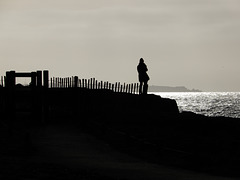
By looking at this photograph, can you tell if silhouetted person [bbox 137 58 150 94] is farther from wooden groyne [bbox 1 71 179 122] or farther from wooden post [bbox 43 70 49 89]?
wooden post [bbox 43 70 49 89]

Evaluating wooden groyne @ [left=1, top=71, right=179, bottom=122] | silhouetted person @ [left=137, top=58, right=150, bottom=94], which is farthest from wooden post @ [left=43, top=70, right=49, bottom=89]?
silhouetted person @ [left=137, top=58, right=150, bottom=94]

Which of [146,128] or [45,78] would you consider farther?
[45,78]

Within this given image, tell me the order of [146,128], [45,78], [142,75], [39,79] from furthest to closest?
[142,75]
[45,78]
[39,79]
[146,128]

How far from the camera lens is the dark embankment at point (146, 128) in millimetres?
19156

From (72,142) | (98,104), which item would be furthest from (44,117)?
(72,142)

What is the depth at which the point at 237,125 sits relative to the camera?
28.5 m

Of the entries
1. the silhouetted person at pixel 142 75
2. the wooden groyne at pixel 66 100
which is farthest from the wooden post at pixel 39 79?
the silhouetted person at pixel 142 75

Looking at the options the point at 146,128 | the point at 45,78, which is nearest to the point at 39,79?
the point at 45,78

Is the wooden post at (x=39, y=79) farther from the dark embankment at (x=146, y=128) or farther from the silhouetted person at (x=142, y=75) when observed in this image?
the silhouetted person at (x=142, y=75)

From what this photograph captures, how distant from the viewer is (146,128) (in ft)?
90.9

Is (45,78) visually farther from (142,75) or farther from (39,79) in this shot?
(142,75)

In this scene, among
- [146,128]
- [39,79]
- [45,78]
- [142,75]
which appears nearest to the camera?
[146,128]

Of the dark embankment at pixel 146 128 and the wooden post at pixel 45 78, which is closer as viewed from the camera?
the dark embankment at pixel 146 128

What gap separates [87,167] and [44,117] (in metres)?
15.3
